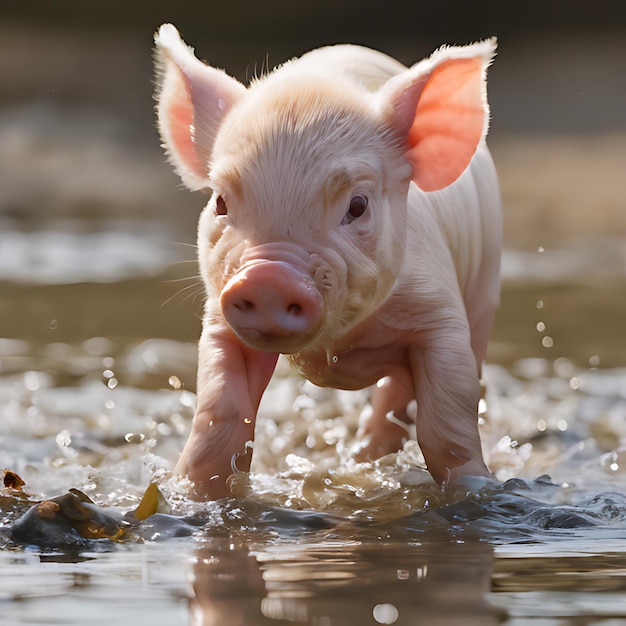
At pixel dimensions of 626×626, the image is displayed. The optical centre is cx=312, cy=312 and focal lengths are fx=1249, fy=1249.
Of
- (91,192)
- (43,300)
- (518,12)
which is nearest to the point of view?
(43,300)

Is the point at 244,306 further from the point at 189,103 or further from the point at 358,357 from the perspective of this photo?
the point at 189,103

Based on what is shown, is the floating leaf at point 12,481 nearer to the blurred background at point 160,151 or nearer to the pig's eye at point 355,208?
the pig's eye at point 355,208

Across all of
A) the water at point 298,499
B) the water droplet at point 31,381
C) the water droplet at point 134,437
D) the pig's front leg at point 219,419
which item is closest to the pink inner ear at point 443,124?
the pig's front leg at point 219,419

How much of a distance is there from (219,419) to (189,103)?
0.73m

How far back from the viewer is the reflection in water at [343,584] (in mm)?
1450

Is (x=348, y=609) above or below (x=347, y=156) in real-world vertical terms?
below

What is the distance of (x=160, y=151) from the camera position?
416 inches

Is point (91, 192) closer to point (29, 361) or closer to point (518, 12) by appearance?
point (518, 12)

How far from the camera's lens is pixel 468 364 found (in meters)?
2.76

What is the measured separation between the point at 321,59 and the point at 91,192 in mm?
7140

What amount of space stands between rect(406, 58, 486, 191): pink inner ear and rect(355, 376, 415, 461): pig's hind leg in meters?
1.01

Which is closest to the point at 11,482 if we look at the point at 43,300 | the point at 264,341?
the point at 264,341

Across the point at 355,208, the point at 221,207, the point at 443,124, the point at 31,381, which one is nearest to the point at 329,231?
the point at 355,208

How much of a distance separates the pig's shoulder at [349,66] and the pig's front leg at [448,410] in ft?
2.11
